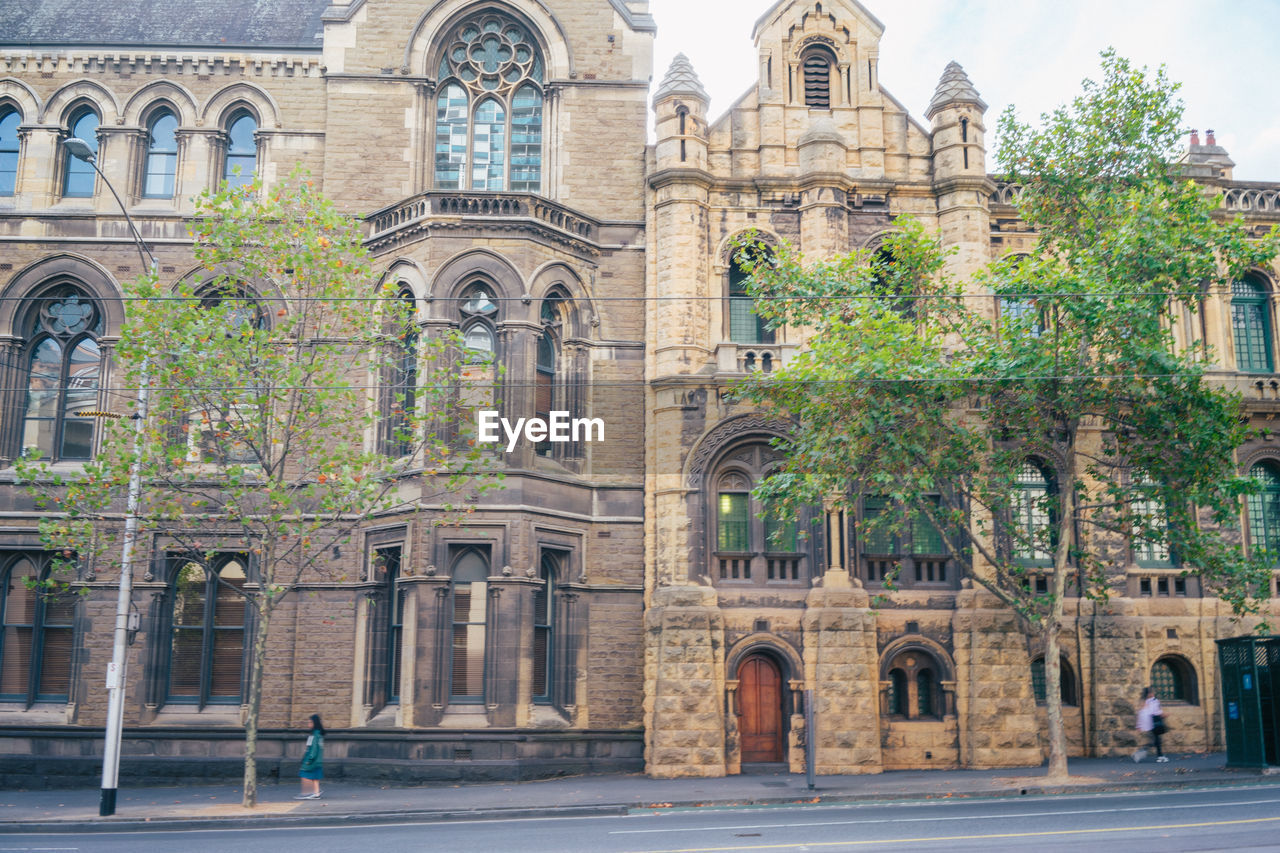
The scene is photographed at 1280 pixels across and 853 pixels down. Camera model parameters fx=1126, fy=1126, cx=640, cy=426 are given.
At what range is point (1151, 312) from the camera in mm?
18938

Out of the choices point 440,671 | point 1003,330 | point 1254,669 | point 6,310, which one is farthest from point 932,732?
point 6,310

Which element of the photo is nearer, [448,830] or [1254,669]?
[448,830]

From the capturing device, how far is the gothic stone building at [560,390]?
2183 centimetres

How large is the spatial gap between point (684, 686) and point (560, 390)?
21.6 feet

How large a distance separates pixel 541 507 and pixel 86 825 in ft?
30.9

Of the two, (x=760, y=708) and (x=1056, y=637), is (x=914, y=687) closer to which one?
(x=760, y=708)

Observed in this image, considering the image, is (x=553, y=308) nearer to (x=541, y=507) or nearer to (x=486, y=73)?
(x=541, y=507)

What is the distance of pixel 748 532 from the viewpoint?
2322cm

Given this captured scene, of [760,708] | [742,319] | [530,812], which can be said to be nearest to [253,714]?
[530,812]

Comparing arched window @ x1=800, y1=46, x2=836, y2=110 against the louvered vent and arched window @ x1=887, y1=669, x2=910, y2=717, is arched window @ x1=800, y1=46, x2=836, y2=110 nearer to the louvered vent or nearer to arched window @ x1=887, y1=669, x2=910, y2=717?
the louvered vent

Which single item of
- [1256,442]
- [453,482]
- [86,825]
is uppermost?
[1256,442]

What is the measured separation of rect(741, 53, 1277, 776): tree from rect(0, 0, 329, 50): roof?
13758 mm

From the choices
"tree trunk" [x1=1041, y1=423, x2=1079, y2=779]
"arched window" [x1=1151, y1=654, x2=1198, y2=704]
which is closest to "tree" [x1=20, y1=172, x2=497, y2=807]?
"tree trunk" [x1=1041, y1=423, x2=1079, y2=779]

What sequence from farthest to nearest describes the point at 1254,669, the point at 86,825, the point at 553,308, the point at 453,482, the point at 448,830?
the point at 553,308
the point at 1254,669
the point at 453,482
the point at 86,825
the point at 448,830
